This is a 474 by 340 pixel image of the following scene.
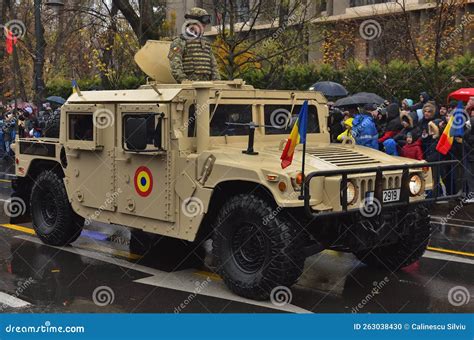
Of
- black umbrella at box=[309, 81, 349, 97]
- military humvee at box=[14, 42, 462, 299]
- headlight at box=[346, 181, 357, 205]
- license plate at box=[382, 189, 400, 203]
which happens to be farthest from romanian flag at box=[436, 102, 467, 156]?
headlight at box=[346, 181, 357, 205]

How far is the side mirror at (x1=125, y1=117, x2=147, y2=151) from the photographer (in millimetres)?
6602

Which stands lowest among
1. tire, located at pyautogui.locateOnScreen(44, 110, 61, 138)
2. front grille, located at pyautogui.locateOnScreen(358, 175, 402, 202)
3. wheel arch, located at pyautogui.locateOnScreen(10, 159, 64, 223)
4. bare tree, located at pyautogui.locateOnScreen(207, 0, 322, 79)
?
wheel arch, located at pyautogui.locateOnScreen(10, 159, 64, 223)

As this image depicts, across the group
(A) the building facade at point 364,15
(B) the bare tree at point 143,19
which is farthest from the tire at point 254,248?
(A) the building facade at point 364,15

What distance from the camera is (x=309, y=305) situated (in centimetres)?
611

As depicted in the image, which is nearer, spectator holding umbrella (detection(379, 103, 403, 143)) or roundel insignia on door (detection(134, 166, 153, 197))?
roundel insignia on door (detection(134, 166, 153, 197))

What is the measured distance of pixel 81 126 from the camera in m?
7.90

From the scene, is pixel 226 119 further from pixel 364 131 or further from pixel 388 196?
pixel 364 131

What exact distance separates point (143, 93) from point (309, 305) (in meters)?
2.96

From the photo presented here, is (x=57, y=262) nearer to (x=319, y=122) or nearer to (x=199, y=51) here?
(x=199, y=51)

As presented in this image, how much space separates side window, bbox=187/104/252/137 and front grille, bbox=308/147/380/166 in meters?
0.84

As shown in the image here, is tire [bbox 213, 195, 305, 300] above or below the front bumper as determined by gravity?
below

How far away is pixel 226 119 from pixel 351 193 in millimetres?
1699

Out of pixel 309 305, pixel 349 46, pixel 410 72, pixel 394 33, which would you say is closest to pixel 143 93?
pixel 309 305

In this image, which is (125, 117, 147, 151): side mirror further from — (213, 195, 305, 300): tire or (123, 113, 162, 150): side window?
(213, 195, 305, 300): tire
